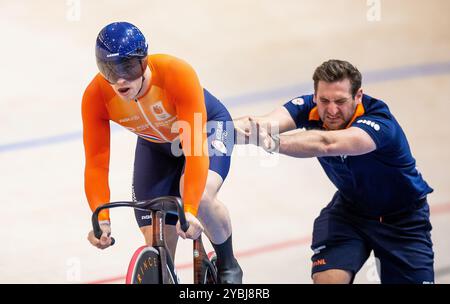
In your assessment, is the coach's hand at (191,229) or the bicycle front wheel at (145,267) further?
the coach's hand at (191,229)

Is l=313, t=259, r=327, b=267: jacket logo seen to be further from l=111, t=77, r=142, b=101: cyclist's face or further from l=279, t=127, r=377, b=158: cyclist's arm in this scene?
l=111, t=77, r=142, b=101: cyclist's face

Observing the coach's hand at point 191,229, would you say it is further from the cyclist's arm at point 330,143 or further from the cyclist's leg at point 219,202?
the cyclist's arm at point 330,143

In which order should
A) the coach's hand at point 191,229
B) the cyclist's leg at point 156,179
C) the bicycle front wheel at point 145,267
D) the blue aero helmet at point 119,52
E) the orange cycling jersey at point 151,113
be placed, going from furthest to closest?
the cyclist's leg at point 156,179, the orange cycling jersey at point 151,113, the blue aero helmet at point 119,52, the coach's hand at point 191,229, the bicycle front wheel at point 145,267

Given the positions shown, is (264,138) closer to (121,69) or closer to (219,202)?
(219,202)

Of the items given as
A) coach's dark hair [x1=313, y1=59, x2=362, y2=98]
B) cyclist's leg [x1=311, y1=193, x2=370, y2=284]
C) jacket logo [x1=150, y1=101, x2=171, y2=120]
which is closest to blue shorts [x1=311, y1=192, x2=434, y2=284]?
cyclist's leg [x1=311, y1=193, x2=370, y2=284]

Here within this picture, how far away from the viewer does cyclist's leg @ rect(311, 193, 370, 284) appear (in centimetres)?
409

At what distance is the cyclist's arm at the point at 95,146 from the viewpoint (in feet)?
12.3

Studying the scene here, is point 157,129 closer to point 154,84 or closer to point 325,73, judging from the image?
point 154,84

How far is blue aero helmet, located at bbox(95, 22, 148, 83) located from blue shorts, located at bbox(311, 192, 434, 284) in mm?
1444

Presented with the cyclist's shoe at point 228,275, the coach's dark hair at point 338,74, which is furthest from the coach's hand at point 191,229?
the coach's dark hair at point 338,74

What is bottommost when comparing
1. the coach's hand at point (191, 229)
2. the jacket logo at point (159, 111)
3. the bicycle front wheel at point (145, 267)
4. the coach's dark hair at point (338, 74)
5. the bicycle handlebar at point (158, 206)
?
the bicycle front wheel at point (145, 267)

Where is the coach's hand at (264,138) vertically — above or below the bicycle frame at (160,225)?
above

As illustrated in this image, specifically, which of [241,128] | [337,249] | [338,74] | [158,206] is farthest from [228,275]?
[338,74]
